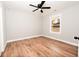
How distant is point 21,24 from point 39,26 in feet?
5.86

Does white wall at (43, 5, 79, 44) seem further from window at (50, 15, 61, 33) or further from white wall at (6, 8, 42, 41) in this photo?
white wall at (6, 8, 42, 41)

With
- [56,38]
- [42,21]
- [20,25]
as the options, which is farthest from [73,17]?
[20,25]

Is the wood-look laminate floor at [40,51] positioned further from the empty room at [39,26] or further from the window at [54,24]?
the window at [54,24]

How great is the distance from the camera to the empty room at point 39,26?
3.40 m

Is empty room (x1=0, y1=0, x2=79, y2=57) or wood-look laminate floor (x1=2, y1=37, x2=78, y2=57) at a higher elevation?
empty room (x1=0, y1=0, x2=79, y2=57)

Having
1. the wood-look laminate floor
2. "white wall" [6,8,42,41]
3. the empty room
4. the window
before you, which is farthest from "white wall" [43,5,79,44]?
"white wall" [6,8,42,41]

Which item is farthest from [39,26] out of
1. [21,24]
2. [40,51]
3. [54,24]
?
[40,51]

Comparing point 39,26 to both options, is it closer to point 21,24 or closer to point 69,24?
point 21,24

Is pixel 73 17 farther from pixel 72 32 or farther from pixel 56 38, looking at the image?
pixel 56 38

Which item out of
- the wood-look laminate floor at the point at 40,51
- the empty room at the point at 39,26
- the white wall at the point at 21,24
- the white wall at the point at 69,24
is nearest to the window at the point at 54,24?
the empty room at the point at 39,26

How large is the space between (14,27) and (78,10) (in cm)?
385

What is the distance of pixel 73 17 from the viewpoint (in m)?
3.88

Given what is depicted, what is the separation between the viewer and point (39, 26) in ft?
20.8

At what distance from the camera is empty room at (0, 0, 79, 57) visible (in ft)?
11.1
